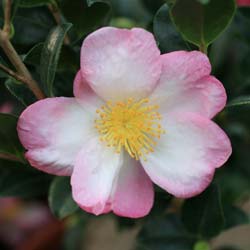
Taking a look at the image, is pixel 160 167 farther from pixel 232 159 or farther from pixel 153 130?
pixel 232 159

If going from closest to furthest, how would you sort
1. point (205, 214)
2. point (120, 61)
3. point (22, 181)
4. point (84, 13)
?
1. point (120, 61)
2. point (84, 13)
3. point (205, 214)
4. point (22, 181)

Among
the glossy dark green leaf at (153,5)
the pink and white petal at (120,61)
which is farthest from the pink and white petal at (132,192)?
the glossy dark green leaf at (153,5)

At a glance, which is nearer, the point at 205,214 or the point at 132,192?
the point at 132,192

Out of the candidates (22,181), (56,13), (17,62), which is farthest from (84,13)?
(22,181)

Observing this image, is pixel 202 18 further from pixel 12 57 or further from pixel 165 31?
pixel 12 57

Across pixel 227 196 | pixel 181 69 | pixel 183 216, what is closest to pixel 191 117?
pixel 181 69

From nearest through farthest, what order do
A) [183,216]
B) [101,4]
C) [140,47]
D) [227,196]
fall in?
[140,47] < [101,4] < [183,216] < [227,196]

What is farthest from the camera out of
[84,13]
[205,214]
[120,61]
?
[205,214]
